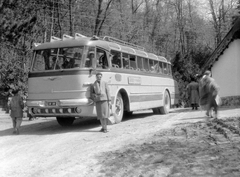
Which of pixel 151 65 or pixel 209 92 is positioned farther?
pixel 151 65

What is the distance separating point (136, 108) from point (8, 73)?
13622 millimetres

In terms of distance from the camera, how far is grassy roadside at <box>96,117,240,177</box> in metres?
6.06

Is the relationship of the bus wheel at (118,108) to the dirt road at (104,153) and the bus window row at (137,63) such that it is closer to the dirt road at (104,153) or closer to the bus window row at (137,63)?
the bus window row at (137,63)

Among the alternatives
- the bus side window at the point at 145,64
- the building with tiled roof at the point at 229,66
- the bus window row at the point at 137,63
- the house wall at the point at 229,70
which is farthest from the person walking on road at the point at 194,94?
the bus side window at the point at 145,64

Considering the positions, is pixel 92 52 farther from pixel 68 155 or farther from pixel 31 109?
pixel 68 155

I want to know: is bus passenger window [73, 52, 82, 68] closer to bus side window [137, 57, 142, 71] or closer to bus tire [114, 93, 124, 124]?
bus tire [114, 93, 124, 124]

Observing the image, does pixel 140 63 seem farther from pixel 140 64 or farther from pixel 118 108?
pixel 118 108

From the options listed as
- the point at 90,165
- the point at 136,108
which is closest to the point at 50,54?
the point at 136,108

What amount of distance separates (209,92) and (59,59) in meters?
5.42

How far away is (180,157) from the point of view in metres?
6.95

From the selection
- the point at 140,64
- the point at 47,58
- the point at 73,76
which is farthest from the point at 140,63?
the point at 73,76

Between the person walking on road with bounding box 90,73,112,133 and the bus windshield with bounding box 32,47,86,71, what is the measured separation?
0.86 meters

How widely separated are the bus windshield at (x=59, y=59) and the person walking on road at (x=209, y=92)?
4.60 meters

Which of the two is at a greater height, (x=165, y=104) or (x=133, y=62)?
(x=133, y=62)
